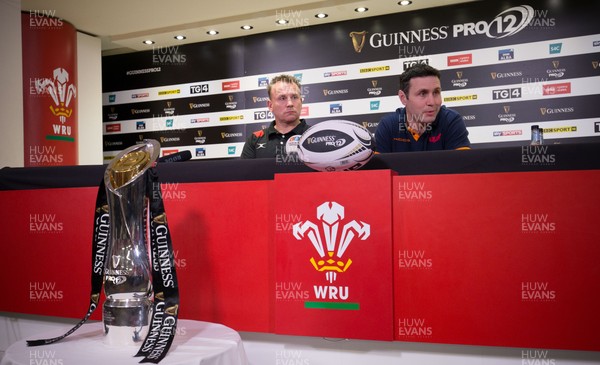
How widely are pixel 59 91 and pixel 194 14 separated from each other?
1.68 metres

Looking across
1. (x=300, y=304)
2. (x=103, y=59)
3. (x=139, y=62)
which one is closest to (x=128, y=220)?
(x=300, y=304)

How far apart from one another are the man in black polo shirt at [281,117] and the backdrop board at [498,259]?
1638 mm

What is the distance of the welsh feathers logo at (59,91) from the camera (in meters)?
4.64

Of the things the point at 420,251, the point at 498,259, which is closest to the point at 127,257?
the point at 420,251

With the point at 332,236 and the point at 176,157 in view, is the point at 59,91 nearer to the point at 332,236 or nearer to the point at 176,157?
the point at 176,157

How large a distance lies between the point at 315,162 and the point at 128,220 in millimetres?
599

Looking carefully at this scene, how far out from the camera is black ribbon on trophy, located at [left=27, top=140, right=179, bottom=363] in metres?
1.02

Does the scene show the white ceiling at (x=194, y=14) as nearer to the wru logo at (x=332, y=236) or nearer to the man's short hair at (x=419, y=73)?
the man's short hair at (x=419, y=73)

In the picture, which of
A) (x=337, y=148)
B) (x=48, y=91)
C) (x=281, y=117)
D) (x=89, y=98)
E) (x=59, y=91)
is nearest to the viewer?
(x=337, y=148)

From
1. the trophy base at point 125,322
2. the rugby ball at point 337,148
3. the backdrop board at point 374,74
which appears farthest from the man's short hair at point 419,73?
the backdrop board at point 374,74

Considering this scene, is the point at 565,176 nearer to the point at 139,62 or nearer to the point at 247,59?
the point at 247,59

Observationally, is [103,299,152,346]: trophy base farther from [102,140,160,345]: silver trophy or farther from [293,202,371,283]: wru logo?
[293,202,371,283]: wru logo

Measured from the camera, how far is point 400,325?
4.33 ft

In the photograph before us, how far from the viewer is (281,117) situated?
9.78ft
